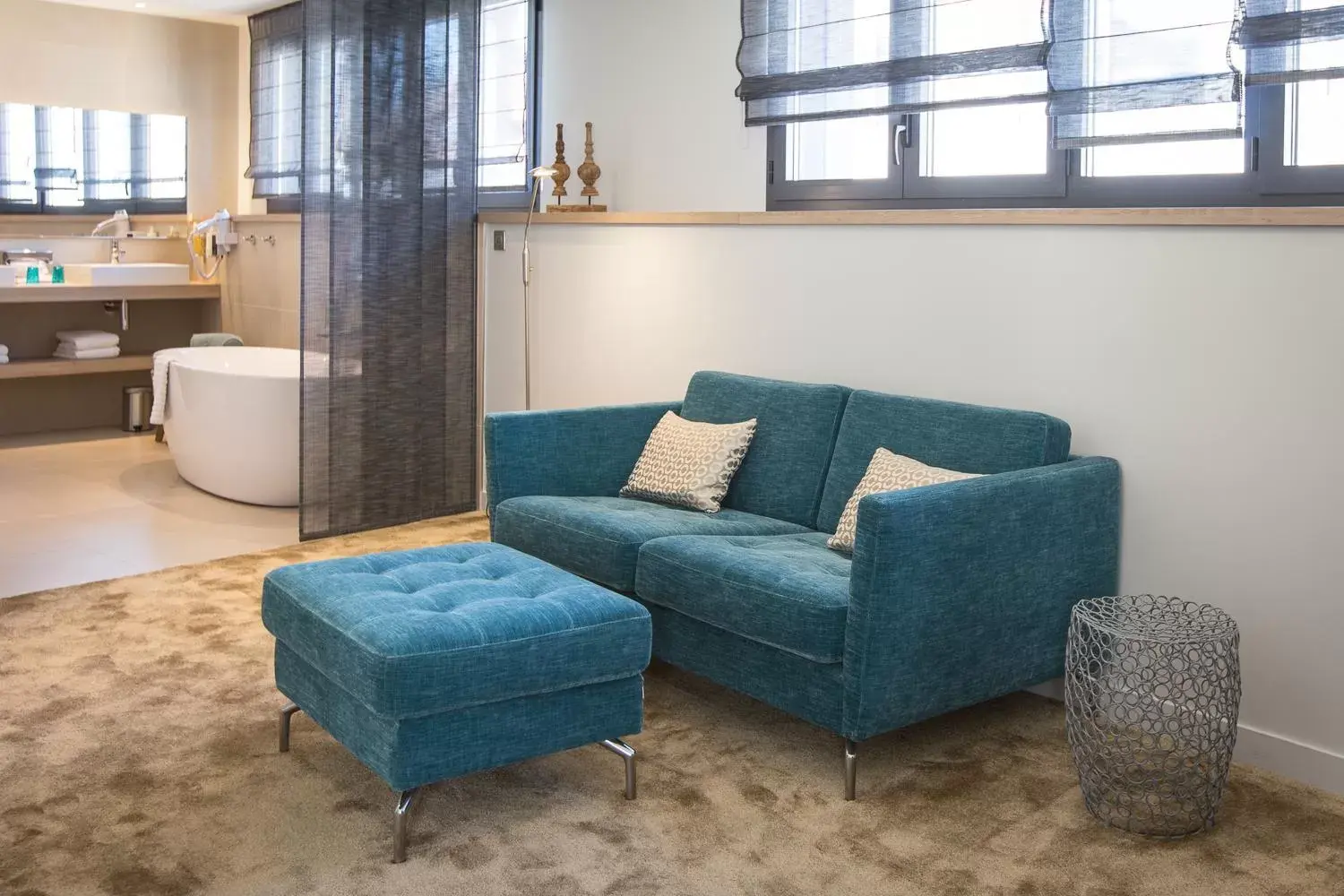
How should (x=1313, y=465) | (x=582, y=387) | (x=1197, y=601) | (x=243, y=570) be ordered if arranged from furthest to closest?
1. (x=582, y=387)
2. (x=243, y=570)
3. (x=1197, y=601)
4. (x=1313, y=465)

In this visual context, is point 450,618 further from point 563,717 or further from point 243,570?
point 243,570

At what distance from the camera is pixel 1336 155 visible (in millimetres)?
2951

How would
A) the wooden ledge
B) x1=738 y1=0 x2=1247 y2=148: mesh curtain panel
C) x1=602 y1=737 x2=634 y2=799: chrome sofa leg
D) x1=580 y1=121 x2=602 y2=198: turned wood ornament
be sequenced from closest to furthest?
x1=602 y1=737 x2=634 y2=799: chrome sofa leg → the wooden ledge → x1=738 y1=0 x2=1247 y2=148: mesh curtain panel → x1=580 y1=121 x2=602 y2=198: turned wood ornament

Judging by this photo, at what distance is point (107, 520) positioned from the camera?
508 centimetres

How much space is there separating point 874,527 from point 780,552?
512 millimetres

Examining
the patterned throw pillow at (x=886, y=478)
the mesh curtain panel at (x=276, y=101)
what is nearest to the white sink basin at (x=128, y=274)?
the mesh curtain panel at (x=276, y=101)

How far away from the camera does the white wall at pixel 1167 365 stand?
2.85m

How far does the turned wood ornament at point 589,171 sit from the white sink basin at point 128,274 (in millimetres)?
3184

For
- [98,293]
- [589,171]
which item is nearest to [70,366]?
[98,293]

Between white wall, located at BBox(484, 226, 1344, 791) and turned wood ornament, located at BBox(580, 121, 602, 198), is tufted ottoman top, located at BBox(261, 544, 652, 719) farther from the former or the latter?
turned wood ornament, located at BBox(580, 121, 602, 198)

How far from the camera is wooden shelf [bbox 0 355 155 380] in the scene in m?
6.54

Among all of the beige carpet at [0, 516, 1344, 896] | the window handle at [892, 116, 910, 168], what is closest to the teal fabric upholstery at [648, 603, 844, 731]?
the beige carpet at [0, 516, 1344, 896]

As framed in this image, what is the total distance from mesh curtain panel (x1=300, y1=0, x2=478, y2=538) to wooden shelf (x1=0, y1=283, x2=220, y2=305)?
2.60 metres

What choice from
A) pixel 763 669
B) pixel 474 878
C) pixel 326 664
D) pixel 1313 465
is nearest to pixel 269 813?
pixel 326 664
